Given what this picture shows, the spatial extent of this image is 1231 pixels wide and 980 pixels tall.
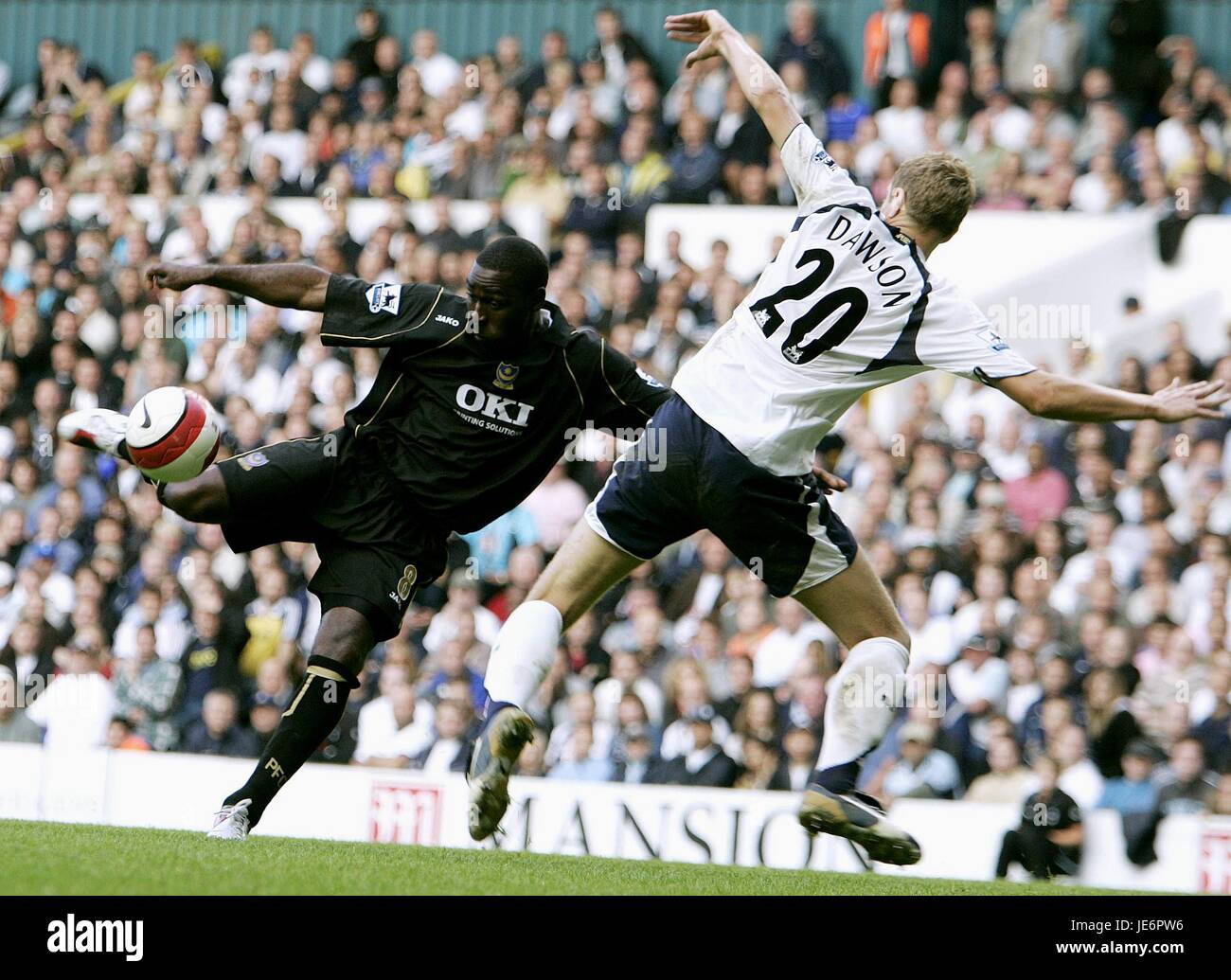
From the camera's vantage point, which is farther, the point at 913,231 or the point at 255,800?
the point at 255,800

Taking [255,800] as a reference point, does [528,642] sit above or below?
above

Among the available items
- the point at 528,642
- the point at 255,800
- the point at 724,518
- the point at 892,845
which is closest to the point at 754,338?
the point at 724,518

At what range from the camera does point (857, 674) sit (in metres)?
7.36

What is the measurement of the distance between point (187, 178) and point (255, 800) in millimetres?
13443

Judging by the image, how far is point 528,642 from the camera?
7340mm

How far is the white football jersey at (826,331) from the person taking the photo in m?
7.00

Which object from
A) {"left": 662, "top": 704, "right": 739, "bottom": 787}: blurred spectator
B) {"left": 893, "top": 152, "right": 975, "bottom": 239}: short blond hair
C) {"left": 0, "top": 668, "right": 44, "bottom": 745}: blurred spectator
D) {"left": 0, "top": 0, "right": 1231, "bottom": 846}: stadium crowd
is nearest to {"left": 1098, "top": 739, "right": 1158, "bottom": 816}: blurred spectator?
{"left": 0, "top": 0, "right": 1231, "bottom": 846}: stadium crowd

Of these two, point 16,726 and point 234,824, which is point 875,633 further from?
point 16,726

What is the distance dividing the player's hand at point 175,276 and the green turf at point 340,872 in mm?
2396

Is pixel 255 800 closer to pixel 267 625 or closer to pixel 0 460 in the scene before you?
pixel 267 625

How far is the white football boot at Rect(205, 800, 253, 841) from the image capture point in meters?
8.06

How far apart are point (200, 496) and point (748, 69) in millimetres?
2970
